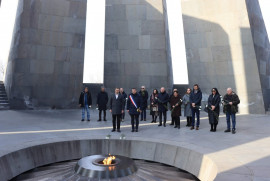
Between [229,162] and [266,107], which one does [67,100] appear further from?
[266,107]

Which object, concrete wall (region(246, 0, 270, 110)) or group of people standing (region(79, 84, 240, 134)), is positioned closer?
group of people standing (region(79, 84, 240, 134))

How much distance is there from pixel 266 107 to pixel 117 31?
420 inches

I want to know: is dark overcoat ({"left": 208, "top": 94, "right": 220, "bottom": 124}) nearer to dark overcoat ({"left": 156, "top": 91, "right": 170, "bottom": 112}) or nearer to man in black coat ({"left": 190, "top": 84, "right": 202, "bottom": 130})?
man in black coat ({"left": 190, "top": 84, "right": 202, "bottom": 130})

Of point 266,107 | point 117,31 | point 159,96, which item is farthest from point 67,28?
point 266,107

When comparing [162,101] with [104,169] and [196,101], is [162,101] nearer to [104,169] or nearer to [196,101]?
[196,101]

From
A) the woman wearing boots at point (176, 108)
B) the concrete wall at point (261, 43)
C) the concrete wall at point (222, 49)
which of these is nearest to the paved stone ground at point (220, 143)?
the woman wearing boots at point (176, 108)

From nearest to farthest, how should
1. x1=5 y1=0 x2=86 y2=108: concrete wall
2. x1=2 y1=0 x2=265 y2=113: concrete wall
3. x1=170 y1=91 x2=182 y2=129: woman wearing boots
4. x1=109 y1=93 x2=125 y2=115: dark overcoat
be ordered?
1. x1=109 y1=93 x2=125 y2=115: dark overcoat
2. x1=170 y1=91 x2=182 y2=129: woman wearing boots
3. x1=5 y1=0 x2=86 y2=108: concrete wall
4. x1=2 y1=0 x2=265 y2=113: concrete wall

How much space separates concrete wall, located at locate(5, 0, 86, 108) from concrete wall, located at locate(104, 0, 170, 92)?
78.5 inches

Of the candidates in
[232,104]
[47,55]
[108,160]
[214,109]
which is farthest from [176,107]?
[47,55]

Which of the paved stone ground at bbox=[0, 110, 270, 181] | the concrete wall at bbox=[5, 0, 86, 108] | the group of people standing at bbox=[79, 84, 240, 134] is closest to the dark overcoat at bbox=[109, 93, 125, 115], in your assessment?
the group of people standing at bbox=[79, 84, 240, 134]

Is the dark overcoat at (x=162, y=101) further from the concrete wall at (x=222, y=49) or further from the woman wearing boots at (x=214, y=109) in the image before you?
the concrete wall at (x=222, y=49)

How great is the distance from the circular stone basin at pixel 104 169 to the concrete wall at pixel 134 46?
9821mm

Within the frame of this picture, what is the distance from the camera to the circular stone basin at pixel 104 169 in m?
4.30

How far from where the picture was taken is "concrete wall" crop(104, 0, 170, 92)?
578 inches
